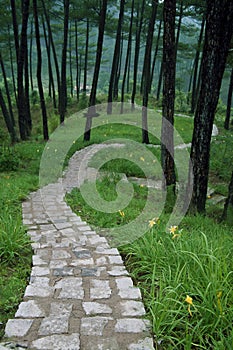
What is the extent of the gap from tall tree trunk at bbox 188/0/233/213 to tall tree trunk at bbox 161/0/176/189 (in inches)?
36.4

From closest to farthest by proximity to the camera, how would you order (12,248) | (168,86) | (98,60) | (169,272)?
(169,272), (12,248), (168,86), (98,60)

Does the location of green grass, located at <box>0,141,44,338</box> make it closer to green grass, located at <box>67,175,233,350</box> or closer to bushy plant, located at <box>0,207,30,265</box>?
bushy plant, located at <box>0,207,30,265</box>

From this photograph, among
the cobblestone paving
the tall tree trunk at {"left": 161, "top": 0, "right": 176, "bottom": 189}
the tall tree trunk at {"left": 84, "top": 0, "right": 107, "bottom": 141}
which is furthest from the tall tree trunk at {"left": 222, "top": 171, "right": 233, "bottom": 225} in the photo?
the tall tree trunk at {"left": 84, "top": 0, "right": 107, "bottom": 141}

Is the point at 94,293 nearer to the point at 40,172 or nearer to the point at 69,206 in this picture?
the point at 69,206

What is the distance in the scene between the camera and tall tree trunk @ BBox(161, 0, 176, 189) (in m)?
4.96

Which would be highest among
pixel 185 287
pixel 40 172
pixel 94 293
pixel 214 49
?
pixel 214 49

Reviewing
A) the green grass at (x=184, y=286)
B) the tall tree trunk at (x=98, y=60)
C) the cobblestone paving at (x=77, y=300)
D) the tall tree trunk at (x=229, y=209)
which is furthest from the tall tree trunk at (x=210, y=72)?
the tall tree trunk at (x=98, y=60)

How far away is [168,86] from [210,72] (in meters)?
1.23

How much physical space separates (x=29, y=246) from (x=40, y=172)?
392 cm

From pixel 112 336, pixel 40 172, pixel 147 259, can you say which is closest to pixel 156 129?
pixel 40 172

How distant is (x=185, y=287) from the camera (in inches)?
96.0

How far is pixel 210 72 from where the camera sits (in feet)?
13.8

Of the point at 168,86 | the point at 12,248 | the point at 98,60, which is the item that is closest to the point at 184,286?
the point at 12,248

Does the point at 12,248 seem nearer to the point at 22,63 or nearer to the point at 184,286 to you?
the point at 184,286
